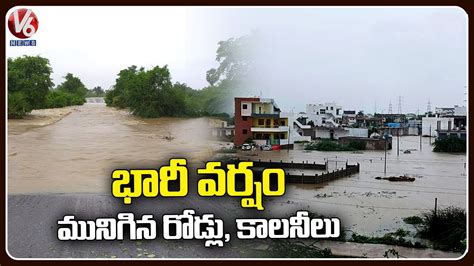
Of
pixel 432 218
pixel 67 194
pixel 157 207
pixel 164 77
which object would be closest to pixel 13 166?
pixel 67 194

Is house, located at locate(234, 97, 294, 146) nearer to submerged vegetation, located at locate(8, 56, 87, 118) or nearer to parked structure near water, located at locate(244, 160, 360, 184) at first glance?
parked structure near water, located at locate(244, 160, 360, 184)

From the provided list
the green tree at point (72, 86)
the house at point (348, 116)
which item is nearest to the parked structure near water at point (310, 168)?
the house at point (348, 116)

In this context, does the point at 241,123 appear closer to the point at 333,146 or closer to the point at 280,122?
the point at 280,122

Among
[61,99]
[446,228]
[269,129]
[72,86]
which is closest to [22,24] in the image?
[72,86]

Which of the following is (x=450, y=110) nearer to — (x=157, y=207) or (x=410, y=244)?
(x=410, y=244)

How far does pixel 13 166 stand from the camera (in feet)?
11.0

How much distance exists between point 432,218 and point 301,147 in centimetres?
164

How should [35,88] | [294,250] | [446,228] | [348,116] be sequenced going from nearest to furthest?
[294,250], [446,228], [35,88], [348,116]

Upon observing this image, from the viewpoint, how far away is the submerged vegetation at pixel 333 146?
565cm

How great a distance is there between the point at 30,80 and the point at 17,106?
33 cm

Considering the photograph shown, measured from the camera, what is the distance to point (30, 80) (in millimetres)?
3693

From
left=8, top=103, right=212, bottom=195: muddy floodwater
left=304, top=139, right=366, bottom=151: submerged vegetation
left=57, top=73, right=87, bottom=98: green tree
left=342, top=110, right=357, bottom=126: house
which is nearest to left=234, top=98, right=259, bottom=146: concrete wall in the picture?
left=8, top=103, right=212, bottom=195: muddy floodwater
